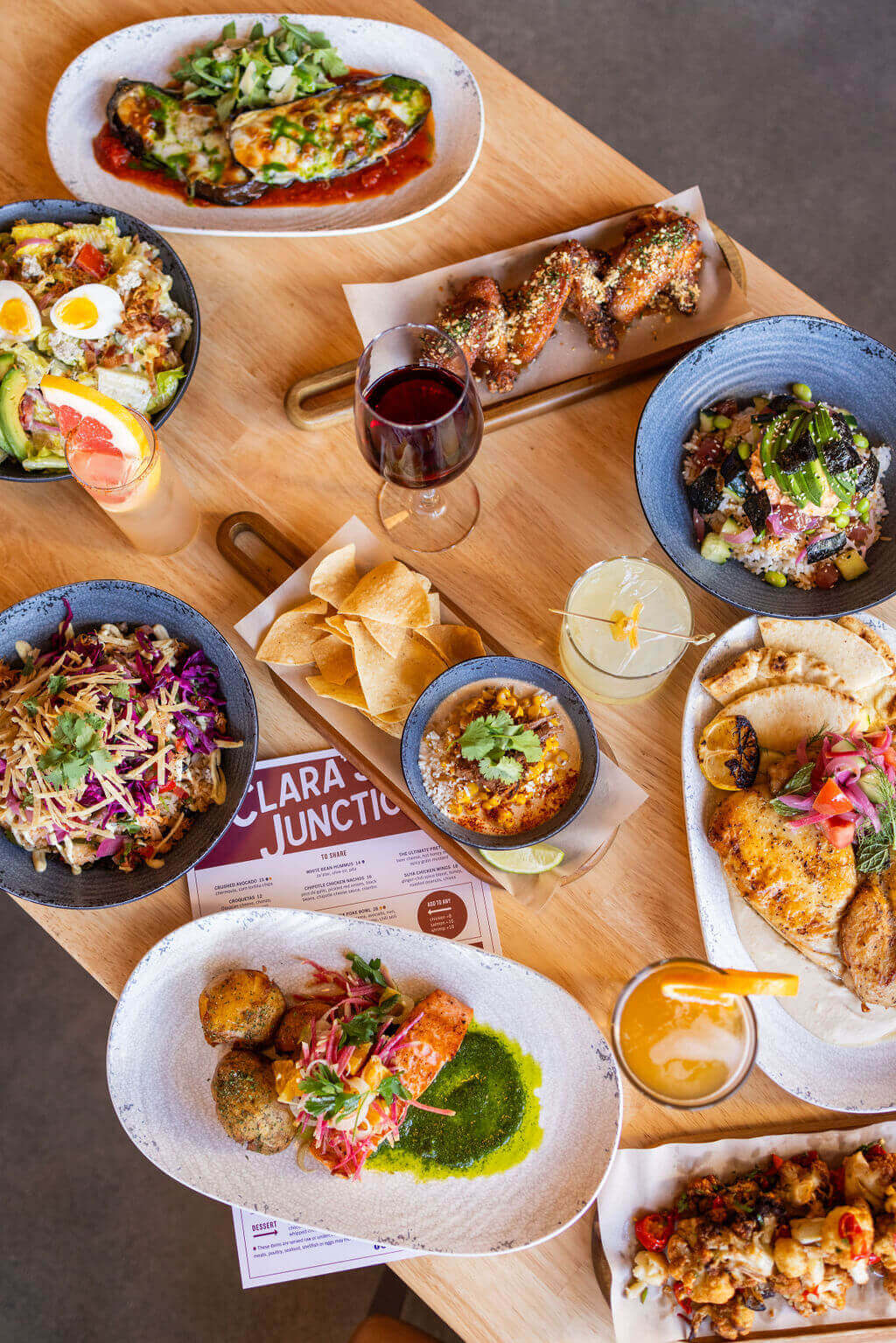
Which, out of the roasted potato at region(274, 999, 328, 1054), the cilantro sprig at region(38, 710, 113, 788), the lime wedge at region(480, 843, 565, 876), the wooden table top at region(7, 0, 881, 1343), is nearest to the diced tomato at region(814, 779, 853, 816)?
the wooden table top at region(7, 0, 881, 1343)

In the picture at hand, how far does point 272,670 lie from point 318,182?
4.14ft

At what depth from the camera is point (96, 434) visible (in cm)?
195

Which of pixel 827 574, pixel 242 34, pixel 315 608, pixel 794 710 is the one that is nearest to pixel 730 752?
pixel 794 710

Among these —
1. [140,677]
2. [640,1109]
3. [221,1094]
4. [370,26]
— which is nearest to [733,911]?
[640,1109]

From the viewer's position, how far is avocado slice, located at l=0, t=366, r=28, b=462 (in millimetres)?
2066

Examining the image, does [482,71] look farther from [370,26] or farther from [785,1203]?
[785,1203]

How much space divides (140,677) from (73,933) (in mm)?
636

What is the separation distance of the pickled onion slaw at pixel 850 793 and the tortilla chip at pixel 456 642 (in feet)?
2.46

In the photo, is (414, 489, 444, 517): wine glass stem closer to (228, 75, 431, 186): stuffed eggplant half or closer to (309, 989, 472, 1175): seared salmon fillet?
(228, 75, 431, 186): stuffed eggplant half

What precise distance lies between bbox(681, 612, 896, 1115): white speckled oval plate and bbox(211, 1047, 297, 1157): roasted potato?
1.03 metres

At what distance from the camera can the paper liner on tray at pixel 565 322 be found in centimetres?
223

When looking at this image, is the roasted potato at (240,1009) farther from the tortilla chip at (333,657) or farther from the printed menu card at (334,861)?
the tortilla chip at (333,657)

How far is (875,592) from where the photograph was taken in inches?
80.9

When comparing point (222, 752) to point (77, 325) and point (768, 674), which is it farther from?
point (768, 674)
